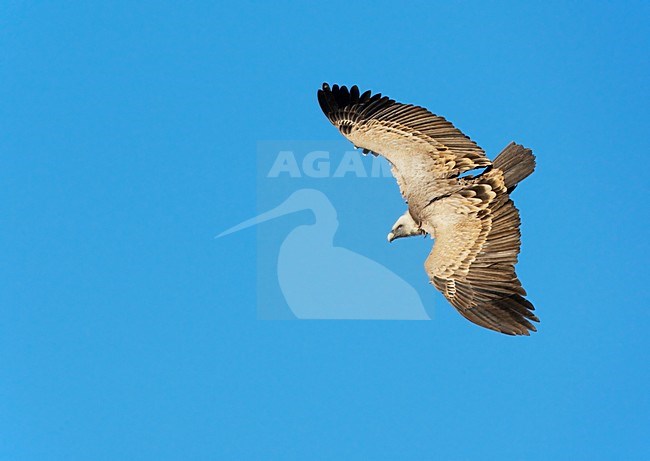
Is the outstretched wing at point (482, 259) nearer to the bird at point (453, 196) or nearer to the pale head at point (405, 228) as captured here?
the bird at point (453, 196)

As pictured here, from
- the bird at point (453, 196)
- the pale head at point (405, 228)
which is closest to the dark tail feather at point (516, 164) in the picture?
the bird at point (453, 196)

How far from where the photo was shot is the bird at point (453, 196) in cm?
1220

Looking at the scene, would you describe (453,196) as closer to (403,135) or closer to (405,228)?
(405,228)

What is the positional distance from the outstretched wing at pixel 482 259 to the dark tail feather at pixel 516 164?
0.14m

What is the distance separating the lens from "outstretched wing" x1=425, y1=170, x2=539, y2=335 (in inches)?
476

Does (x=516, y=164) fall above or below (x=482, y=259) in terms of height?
above

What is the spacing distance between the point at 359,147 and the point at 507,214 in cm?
242

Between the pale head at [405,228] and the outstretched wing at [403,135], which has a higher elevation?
the outstretched wing at [403,135]

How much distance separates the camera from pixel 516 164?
13.2 meters

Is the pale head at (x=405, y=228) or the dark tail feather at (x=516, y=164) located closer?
the dark tail feather at (x=516, y=164)

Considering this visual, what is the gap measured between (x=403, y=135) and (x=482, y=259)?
2372 millimetres

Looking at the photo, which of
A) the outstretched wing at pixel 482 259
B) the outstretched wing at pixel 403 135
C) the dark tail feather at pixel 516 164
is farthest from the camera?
the outstretched wing at pixel 403 135

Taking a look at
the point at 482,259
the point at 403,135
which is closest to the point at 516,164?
the point at 482,259

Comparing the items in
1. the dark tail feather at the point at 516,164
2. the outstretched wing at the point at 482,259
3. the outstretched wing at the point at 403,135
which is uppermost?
the outstretched wing at the point at 403,135
